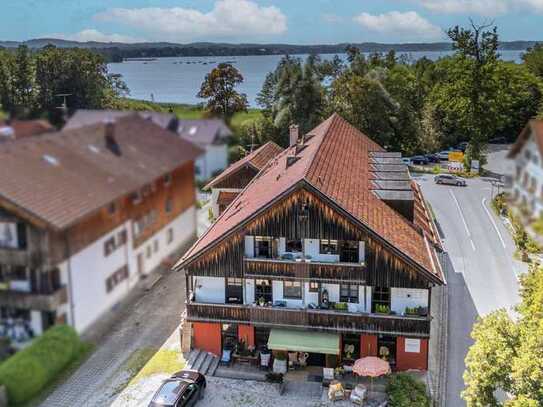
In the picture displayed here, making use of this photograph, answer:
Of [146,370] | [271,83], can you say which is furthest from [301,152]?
[271,83]

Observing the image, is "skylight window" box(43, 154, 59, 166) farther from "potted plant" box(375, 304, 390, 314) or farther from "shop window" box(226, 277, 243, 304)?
"potted plant" box(375, 304, 390, 314)

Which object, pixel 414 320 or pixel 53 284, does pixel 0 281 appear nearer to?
pixel 53 284

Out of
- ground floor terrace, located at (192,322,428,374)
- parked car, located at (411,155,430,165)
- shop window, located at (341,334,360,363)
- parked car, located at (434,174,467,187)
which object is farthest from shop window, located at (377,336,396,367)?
parked car, located at (434,174,467,187)

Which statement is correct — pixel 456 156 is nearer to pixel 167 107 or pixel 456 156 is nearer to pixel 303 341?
pixel 303 341

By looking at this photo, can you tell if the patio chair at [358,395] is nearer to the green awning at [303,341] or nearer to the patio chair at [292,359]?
the green awning at [303,341]

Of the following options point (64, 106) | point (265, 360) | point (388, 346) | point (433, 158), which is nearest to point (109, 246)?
point (64, 106)

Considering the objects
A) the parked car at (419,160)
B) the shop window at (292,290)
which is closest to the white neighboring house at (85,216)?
the shop window at (292,290)
